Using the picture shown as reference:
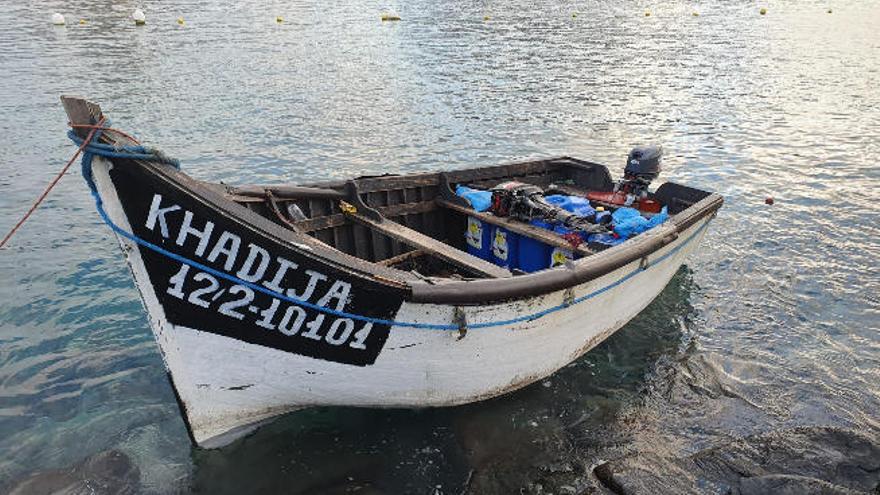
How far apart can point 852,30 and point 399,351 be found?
151 ft

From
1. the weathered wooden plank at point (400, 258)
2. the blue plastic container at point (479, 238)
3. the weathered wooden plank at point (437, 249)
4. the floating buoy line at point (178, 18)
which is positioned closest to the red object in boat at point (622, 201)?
the blue plastic container at point (479, 238)

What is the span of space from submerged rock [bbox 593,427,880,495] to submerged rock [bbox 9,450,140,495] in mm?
4722

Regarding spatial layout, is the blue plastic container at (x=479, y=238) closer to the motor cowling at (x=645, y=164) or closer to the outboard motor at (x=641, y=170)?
the outboard motor at (x=641, y=170)

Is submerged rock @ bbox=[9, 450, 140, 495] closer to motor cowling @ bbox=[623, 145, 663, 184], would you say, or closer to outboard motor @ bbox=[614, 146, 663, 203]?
outboard motor @ bbox=[614, 146, 663, 203]

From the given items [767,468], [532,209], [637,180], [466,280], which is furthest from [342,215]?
[767,468]

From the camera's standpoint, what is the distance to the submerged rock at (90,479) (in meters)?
5.68

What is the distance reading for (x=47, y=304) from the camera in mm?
8656

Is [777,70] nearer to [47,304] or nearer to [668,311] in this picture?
[668,311]

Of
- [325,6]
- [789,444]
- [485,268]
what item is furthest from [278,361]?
[325,6]

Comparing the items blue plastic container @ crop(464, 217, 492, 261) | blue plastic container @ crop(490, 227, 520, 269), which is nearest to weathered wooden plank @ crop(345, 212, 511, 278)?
blue plastic container @ crop(490, 227, 520, 269)

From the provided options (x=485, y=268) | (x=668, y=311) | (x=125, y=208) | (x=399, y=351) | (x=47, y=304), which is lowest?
(x=668, y=311)

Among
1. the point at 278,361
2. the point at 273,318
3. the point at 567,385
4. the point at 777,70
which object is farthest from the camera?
the point at 777,70

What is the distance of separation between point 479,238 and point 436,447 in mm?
3420

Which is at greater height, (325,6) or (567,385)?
(325,6)
